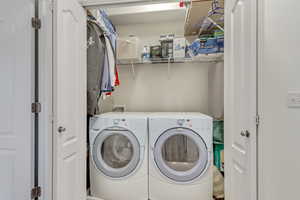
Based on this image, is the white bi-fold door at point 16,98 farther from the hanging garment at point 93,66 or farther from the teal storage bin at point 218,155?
the teal storage bin at point 218,155

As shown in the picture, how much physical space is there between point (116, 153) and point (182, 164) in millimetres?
762

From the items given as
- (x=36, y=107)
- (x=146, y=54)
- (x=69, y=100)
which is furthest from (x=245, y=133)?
(x=146, y=54)

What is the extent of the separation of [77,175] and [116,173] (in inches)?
17.1

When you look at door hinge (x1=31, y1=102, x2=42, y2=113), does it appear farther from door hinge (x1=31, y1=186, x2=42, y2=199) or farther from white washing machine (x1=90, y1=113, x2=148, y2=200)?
white washing machine (x1=90, y1=113, x2=148, y2=200)

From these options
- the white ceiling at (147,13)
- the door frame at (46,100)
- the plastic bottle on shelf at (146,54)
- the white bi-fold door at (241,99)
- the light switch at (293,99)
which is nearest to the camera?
the light switch at (293,99)

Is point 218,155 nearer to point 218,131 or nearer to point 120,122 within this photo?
point 218,131

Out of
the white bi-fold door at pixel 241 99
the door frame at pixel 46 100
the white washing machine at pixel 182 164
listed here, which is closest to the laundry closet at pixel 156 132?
the white washing machine at pixel 182 164

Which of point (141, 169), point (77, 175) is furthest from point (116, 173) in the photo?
point (77, 175)

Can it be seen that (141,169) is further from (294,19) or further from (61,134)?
(294,19)

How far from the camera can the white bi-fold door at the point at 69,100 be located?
4.50ft

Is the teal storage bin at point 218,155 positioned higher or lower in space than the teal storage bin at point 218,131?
lower

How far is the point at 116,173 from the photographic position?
77.0 inches

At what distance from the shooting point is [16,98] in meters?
1.40

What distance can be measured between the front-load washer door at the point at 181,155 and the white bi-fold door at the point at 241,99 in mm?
309
